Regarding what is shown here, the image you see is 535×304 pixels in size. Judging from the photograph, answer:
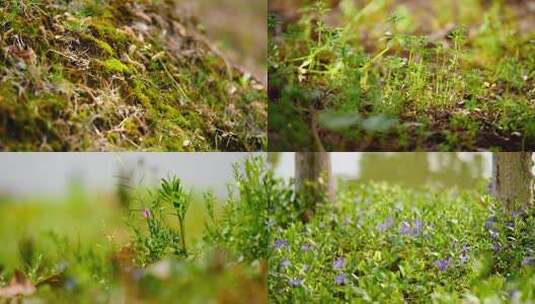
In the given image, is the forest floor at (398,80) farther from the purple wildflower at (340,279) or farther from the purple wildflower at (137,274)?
the purple wildflower at (137,274)

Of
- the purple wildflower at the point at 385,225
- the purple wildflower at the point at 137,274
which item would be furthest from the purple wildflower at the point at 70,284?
the purple wildflower at the point at 385,225

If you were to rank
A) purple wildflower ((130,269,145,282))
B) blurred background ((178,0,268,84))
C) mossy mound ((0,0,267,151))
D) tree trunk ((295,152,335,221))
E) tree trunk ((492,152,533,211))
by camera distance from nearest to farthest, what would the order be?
mossy mound ((0,0,267,151)), purple wildflower ((130,269,145,282)), tree trunk ((492,152,533,211)), tree trunk ((295,152,335,221)), blurred background ((178,0,268,84))

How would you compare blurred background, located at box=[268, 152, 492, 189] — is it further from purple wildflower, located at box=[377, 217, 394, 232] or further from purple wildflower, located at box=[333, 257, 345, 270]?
purple wildflower, located at box=[333, 257, 345, 270]

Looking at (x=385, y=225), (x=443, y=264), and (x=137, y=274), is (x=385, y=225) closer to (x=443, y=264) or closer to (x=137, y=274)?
(x=443, y=264)

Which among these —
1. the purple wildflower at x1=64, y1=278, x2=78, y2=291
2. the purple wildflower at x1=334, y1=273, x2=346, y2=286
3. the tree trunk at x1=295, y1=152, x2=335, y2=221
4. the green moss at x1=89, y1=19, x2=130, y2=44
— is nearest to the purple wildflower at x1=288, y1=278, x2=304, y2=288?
the purple wildflower at x1=334, y1=273, x2=346, y2=286

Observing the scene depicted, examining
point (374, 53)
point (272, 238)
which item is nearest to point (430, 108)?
point (374, 53)

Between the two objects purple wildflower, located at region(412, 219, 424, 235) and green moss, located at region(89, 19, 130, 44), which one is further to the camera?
purple wildflower, located at region(412, 219, 424, 235)
